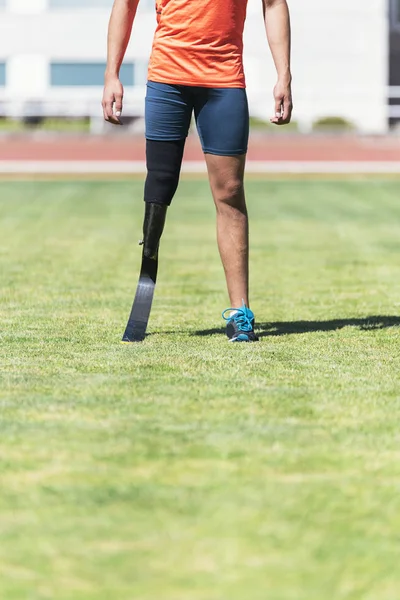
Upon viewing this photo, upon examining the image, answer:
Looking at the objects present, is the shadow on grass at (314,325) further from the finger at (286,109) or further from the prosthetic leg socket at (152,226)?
A: the finger at (286,109)

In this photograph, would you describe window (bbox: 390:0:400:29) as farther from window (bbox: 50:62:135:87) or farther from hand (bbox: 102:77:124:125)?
hand (bbox: 102:77:124:125)

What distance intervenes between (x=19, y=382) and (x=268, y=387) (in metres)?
0.99

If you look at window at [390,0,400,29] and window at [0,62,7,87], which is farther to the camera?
window at [390,0,400,29]

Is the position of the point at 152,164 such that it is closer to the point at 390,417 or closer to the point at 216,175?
the point at 216,175

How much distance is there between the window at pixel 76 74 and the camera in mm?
44500

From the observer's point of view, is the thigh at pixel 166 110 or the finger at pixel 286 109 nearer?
the thigh at pixel 166 110

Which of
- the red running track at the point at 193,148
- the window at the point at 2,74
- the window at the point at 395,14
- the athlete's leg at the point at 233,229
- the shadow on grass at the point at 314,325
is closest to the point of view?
the athlete's leg at the point at 233,229

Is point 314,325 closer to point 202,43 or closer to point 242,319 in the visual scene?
point 242,319

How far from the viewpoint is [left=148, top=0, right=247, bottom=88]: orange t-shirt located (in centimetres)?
617

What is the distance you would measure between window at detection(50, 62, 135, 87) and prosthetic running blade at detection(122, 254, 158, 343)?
127 ft

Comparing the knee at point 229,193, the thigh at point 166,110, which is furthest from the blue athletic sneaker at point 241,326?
the thigh at point 166,110

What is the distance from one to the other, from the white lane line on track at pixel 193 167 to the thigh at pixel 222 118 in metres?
19.8

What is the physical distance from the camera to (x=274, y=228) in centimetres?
1340

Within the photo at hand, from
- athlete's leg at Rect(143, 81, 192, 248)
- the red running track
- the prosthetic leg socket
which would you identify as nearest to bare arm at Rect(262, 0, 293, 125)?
athlete's leg at Rect(143, 81, 192, 248)
